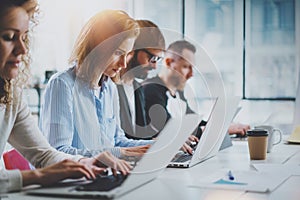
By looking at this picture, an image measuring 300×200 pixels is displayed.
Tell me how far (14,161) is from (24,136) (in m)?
0.29

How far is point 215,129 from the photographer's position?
76.7 inches

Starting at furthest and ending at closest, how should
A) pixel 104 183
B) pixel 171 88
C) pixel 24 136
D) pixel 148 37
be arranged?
pixel 171 88 < pixel 148 37 < pixel 24 136 < pixel 104 183

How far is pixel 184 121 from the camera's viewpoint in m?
1.47

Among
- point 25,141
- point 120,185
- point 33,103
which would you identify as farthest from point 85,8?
point 120,185

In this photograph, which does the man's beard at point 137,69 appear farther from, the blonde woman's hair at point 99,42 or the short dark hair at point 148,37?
the blonde woman's hair at point 99,42

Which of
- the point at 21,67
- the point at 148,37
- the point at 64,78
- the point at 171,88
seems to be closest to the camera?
the point at 21,67

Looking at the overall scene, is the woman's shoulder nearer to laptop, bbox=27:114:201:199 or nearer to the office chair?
the office chair

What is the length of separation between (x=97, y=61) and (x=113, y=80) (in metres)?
0.25

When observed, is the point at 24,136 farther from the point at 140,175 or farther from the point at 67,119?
the point at 140,175

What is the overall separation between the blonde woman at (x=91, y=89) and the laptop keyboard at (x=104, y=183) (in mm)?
514

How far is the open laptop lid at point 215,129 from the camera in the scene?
1809 millimetres

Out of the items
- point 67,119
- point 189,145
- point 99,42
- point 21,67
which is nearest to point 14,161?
point 67,119

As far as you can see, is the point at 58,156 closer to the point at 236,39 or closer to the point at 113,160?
the point at 113,160

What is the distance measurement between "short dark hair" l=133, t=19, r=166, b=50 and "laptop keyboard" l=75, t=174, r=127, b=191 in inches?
54.0
